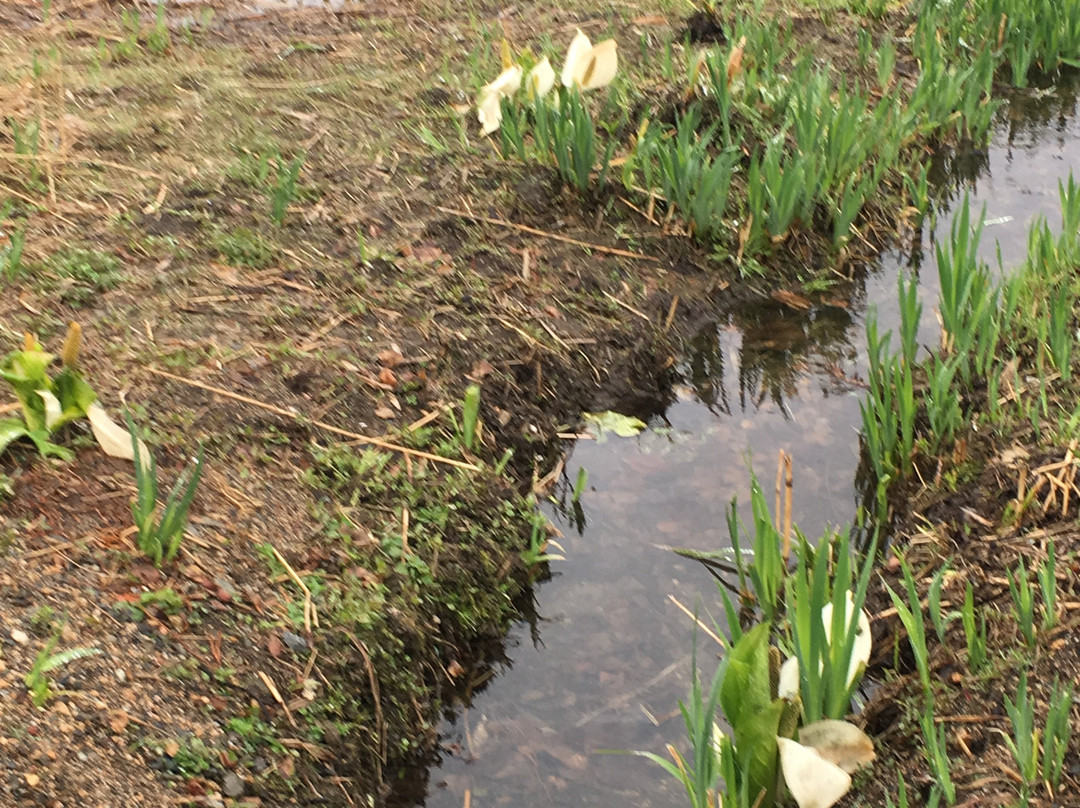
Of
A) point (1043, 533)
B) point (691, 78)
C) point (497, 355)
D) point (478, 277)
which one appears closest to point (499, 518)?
point (497, 355)

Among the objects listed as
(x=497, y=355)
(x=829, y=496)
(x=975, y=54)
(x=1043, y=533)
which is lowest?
(x=829, y=496)

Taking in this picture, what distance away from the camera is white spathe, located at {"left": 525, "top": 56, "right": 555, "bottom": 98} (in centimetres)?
334

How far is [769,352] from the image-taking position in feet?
10.4

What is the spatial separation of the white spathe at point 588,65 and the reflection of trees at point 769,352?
86 cm

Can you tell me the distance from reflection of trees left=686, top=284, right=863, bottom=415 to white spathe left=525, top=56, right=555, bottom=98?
3.06 ft

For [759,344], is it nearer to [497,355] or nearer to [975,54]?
[497,355]

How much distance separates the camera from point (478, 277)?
9.73ft

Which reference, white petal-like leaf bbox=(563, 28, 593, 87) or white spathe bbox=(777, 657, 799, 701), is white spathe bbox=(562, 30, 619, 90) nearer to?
A: white petal-like leaf bbox=(563, 28, 593, 87)

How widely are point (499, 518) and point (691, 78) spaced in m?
1.88

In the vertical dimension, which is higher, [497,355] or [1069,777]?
[497,355]

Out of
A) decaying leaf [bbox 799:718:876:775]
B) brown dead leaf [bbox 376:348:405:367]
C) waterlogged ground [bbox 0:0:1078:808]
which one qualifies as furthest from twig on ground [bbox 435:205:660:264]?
decaying leaf [bbox 799:718:876:775]

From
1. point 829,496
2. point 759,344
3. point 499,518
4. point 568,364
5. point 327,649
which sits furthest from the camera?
point 759,344

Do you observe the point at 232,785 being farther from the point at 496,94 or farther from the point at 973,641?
the point at 496,94

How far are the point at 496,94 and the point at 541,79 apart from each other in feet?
0.50
